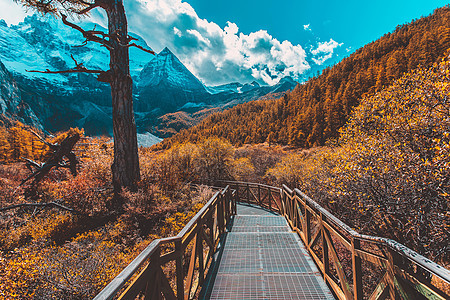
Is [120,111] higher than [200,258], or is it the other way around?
[120,111]

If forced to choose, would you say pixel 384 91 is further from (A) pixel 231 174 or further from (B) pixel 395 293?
(A) pixel 231 174

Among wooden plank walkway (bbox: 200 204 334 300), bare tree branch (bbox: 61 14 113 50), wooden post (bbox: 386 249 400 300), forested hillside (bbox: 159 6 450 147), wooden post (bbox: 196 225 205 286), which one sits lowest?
wooden plank walkway (bbox: 200 204 334 300)

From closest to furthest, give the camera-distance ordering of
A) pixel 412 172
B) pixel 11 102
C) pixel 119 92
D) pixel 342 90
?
pixel 412 172, pixel 119 92, pixel 342 90, pixel 11 102

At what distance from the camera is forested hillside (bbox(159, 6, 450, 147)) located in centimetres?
4334

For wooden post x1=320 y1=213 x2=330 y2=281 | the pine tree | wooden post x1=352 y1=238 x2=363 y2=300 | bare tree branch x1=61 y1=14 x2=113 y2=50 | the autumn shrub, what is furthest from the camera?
the pine tree

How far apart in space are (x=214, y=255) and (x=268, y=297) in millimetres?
1556

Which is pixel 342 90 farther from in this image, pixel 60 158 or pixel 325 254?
pixel 60 158

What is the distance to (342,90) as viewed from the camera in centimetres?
5238

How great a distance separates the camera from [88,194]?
6.93m

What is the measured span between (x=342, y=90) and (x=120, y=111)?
59.7 m

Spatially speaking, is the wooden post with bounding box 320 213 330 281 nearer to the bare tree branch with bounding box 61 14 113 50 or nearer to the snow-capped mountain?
the bare tree branch with bounding box 61 14 113 50

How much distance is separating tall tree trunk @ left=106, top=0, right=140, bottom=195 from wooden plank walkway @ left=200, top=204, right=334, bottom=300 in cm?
457

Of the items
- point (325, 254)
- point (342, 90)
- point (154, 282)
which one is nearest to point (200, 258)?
point (154, 282)

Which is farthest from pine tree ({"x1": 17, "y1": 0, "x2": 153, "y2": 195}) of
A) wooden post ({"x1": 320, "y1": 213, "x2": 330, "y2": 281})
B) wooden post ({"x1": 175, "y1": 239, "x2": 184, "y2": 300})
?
wooden post ({"x1": 320, "y1": 213, "x2": 330, "y2": 281})
